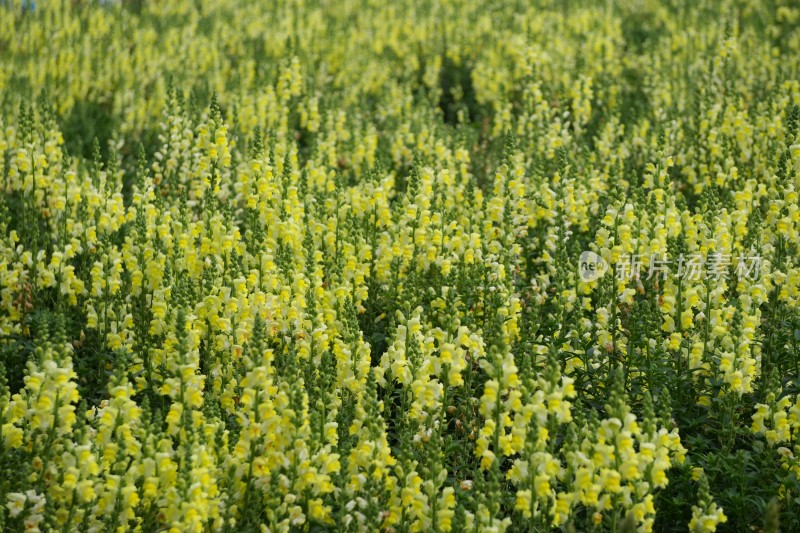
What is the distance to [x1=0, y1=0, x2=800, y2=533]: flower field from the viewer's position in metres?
4.60

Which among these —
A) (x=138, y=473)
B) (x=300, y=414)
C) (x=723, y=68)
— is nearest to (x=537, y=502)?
(x=300, y=414)

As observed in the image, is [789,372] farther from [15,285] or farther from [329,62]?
[329,62]

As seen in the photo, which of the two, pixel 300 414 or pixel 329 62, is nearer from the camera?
pixel 300 414

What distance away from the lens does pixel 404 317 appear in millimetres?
5441

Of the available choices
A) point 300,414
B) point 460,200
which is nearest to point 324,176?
point 460,200

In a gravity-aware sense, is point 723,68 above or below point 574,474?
above

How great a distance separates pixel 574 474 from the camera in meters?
4.62

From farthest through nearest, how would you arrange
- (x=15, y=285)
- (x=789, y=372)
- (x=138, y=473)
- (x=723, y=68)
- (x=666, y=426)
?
(x=723, y=68) → (x=15, y=285) → (x=789, y=372) → (x=666, y=426) → (x=138, y=473)

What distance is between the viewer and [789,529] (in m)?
4.92

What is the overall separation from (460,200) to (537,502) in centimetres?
398

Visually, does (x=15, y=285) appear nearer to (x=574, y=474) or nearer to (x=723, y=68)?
(x=574, y=474)

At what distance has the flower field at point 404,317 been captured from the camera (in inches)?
181

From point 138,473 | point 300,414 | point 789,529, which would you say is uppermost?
point 300,414

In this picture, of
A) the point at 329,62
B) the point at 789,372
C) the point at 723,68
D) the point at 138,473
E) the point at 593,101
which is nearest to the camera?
the point at 138,473
